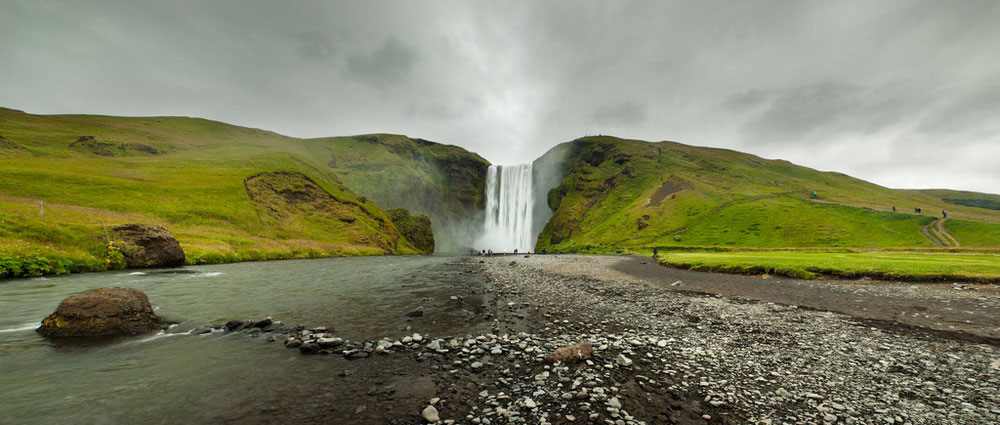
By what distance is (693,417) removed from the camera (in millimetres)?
6172

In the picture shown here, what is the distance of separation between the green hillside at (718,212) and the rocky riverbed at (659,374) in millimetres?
89392

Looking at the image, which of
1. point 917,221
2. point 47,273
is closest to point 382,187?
point 47,273

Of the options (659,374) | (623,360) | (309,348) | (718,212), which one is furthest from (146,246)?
(718,212)

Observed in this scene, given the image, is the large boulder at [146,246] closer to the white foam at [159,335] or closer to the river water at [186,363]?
the river water at [186,363]

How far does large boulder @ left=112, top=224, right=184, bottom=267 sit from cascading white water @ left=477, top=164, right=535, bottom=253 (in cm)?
14552

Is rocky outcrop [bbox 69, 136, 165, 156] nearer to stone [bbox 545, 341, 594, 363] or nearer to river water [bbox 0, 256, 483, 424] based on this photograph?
river water [bbox 0, 256, 483, 424]

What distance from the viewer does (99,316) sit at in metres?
10.7

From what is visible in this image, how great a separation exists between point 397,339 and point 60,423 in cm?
693

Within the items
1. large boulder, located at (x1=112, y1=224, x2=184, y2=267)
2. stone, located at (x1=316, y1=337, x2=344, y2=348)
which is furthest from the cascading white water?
stone, located at (x1=316, y1=337, x2=344, y2=348)

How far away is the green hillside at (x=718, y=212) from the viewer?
75.0 m

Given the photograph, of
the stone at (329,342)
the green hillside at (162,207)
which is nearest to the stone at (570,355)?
the stone at (329,342)

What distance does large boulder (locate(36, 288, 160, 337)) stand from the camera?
34.2ft

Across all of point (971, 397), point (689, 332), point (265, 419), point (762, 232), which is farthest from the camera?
point (762, 232)

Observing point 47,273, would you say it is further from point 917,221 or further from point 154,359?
point 917,221
